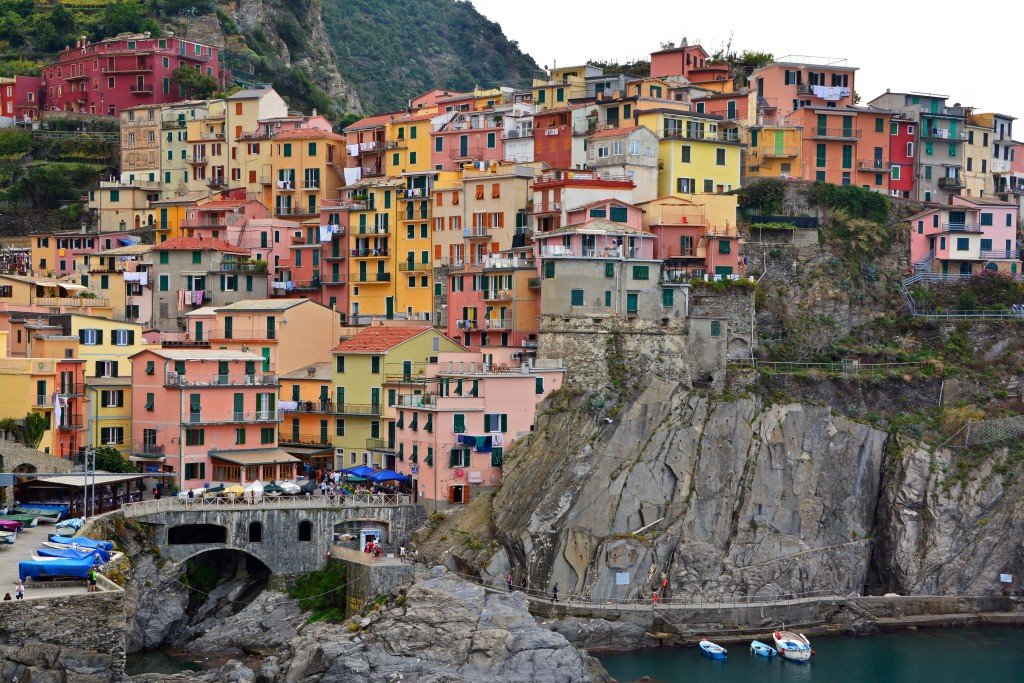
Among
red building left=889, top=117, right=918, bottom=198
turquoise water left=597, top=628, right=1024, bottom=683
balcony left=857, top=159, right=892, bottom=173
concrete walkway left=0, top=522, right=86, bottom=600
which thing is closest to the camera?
concrete walkway left=0, top=522, right=86, bottom=600

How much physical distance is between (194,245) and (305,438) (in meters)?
16.2

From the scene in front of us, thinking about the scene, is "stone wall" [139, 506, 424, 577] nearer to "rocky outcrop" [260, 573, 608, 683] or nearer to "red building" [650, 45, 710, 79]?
"rocky outcrop" [260, 573, 608, 683]

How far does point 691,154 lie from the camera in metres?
96.8

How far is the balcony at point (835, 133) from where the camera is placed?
103 meters

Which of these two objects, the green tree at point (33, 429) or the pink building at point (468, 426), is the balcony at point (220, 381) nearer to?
the green tree at point (33, 429)

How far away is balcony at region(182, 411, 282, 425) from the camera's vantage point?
86.9 metres

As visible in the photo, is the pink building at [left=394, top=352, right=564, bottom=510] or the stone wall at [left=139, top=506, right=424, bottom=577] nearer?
the stone wall at [left=139, top=506, right=424, bottom=577]

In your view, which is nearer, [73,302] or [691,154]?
[691,154]

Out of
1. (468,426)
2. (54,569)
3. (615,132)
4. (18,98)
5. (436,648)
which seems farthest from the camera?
(18,98)

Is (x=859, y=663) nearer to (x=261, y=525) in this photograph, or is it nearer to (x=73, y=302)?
(x=261, y=525)

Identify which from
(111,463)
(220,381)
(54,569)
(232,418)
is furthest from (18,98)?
(54,569)

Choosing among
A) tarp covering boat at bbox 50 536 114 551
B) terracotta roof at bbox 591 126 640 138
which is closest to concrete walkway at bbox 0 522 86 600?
tarp covering boat at bbox 50 536 114 551

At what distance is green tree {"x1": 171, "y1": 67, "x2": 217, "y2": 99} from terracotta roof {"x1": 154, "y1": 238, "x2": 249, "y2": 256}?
26389 mm

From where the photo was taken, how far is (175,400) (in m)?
87.2
